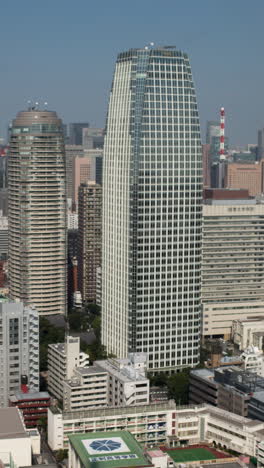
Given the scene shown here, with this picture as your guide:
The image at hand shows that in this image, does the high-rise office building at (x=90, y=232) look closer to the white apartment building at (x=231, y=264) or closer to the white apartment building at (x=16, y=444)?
the white apartment building at (x=231, y=264)

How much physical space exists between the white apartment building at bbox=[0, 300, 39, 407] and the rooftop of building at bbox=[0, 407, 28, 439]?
5472 millimetres

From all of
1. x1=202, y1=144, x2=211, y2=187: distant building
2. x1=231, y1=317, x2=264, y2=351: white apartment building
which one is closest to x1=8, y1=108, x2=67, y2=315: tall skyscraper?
x1=231, y1=317, x2=264, y2=351: white apartment building

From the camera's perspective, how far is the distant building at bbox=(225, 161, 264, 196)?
149875 mm

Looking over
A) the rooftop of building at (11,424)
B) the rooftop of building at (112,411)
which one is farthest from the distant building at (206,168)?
the rooftop of building at (11,424)

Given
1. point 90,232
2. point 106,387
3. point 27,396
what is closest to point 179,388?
point 106,387

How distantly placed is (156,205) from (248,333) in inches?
688

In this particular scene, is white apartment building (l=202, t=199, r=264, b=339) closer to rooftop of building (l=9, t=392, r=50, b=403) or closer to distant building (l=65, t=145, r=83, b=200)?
rooftop of building (l=9, t=392, r=50, b=403)

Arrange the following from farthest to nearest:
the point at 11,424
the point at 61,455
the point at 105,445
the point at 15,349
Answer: the point at 15,349 < the point at 61,455 < the point at 11,424 < the point at 105,445

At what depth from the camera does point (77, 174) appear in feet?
518

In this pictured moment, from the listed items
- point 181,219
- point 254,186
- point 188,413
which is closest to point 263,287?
point 181,219

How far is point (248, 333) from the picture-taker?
6894cm

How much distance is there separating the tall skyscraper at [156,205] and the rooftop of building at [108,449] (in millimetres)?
16873

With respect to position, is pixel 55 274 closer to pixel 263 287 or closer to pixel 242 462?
pixel 263 287

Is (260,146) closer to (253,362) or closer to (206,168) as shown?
(206,168)
